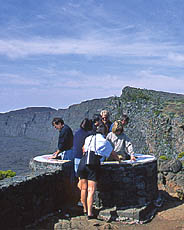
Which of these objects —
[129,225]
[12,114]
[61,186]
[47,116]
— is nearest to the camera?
[129,225]

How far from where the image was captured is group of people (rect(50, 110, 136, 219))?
19.1ft

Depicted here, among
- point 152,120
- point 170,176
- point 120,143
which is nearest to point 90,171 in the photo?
point 120,143

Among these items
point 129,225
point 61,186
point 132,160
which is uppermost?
point 132,160

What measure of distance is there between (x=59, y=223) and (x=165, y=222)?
2.00 m

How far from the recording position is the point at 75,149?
6.20m

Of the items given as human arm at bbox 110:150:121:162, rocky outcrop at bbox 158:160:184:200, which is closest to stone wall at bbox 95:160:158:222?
human arm at bbox 110:150:121:162

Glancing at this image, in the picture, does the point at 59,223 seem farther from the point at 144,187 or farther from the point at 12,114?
the point at 12,114

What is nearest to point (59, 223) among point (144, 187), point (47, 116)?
point (144, 187)

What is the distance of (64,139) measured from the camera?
22.4ft

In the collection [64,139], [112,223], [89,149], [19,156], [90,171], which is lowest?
[19,156]

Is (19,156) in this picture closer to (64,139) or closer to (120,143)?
(64,139)

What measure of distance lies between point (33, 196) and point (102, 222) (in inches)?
49.8

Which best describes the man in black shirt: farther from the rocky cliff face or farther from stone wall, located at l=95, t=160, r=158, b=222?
the rocky cliff face

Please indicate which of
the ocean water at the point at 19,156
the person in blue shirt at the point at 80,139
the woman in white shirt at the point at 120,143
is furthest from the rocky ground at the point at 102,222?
the ocean water at the point at 19,156
